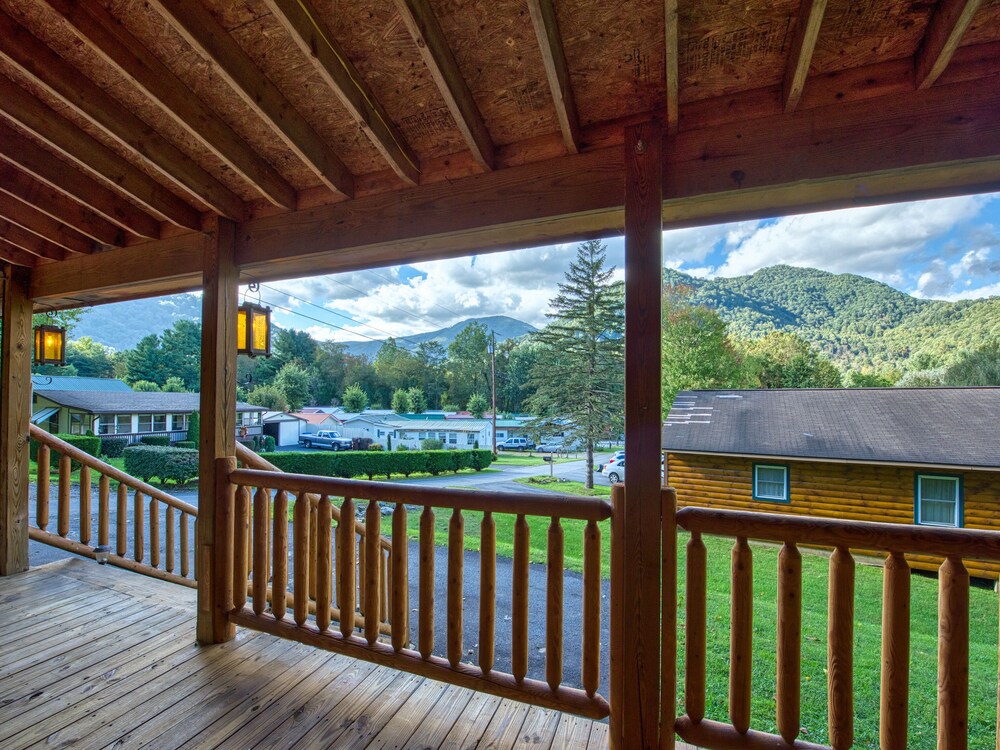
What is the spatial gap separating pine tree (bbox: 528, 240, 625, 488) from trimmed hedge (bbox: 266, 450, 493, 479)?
2.47 metres

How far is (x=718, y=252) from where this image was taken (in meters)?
4.05

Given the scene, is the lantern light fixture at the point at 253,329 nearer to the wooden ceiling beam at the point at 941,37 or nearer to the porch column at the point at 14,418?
the porch column at the point at 14,418

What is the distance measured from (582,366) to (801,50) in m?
3.98

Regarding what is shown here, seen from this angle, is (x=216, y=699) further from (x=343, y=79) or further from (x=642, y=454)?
(x=343, y=79)

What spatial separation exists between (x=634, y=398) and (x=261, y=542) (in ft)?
6.64

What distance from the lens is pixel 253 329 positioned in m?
2.44

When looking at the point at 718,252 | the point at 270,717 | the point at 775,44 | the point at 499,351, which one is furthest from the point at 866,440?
the point at 270,717

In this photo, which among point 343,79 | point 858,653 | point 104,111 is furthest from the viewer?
point 858,653

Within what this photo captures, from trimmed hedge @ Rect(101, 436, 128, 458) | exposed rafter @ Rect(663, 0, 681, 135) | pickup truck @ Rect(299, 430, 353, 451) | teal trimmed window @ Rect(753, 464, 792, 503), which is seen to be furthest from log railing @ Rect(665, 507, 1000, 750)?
trimmed hedge @ Rect(101, 436, 128, 458)

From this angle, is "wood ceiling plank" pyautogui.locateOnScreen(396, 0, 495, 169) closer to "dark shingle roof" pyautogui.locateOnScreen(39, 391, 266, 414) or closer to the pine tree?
the pine tree

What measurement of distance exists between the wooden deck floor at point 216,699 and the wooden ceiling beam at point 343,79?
2.18 m

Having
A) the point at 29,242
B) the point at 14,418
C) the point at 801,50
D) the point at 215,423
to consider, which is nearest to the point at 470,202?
the point at 801,50

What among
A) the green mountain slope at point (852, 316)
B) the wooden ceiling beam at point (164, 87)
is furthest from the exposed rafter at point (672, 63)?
the wooden ceiling beam at point (164, 87)

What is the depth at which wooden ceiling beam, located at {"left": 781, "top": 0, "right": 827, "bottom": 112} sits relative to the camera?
1062mm
